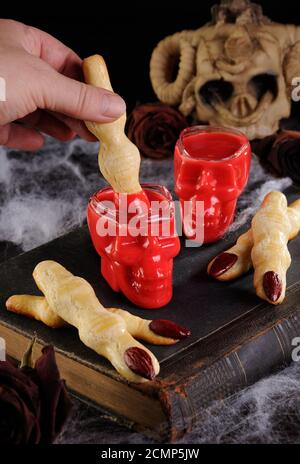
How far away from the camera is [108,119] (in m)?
1.67

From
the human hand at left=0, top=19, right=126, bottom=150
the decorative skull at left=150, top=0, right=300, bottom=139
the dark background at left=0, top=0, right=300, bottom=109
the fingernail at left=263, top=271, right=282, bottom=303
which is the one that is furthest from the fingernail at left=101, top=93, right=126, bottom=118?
the dark background at left=0, top=0, right=300, bottom=109

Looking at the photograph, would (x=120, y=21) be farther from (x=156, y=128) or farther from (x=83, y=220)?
(x=83, y=220)

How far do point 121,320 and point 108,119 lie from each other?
0.38 metres

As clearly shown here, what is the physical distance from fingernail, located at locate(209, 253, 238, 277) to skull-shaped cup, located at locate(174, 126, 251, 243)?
0.48ft

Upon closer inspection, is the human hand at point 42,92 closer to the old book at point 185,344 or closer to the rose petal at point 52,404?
the old book at point 185,344

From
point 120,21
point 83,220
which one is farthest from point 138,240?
point 120,21

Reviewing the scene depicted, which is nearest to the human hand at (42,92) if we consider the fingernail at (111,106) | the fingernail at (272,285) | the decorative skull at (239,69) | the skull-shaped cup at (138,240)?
the fingernail at (111,106)

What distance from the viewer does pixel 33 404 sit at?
143 cm

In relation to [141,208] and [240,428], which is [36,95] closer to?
[141,208]

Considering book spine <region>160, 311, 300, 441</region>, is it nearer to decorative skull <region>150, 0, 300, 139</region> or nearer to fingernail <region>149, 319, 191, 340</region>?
fingernail <region>149, 319, 191, 340</region>

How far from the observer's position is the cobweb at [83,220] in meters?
1.54

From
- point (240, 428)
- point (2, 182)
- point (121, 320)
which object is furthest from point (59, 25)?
point (240, 428)

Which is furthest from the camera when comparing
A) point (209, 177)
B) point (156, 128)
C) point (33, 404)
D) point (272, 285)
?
point (156, 128)

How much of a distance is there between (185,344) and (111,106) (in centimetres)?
46
